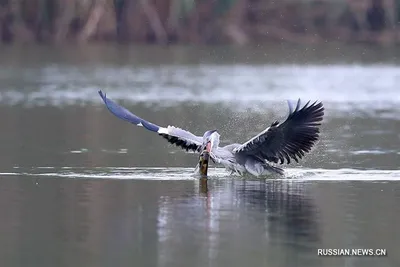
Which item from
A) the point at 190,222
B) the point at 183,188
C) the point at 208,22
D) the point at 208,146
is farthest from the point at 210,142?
the point at 208,22

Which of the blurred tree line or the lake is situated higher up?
the blurred tree line

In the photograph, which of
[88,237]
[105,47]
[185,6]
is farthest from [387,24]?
[88,237]

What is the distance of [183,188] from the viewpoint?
15.9m

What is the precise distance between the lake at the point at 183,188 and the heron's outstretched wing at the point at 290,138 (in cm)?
35

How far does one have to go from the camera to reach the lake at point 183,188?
40.0 ft

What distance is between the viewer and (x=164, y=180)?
16.6 meters

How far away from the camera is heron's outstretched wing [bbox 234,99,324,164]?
16.3 meters

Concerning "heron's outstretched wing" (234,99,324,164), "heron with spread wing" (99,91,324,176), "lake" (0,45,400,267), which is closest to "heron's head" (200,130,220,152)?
"heron with spread wing" (99,91,324,176)

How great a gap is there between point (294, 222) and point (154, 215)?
138 centimetres

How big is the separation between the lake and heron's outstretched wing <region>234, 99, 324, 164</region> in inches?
13.9

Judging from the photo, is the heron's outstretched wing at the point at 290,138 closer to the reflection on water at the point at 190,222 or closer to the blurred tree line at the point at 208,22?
the reflection on water at the point at 190,222

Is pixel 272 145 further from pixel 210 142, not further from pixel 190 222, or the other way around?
pixel 190 222

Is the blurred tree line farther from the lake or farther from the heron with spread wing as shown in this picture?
the heron with spread wing

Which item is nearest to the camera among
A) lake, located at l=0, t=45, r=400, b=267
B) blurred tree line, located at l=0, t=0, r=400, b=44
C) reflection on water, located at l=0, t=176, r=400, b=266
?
reflection on water, located at l=0, t=176, r=400, b=266
